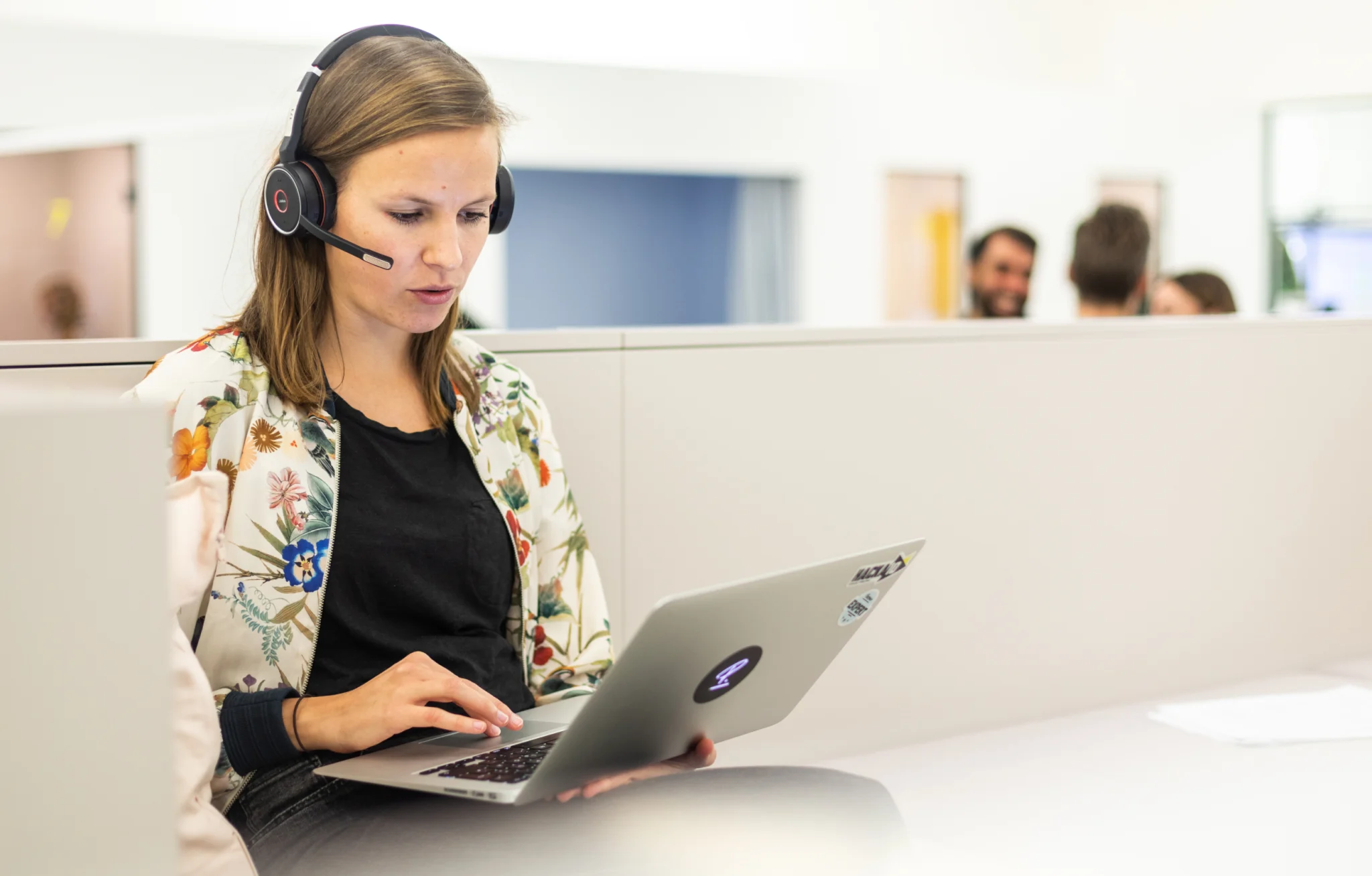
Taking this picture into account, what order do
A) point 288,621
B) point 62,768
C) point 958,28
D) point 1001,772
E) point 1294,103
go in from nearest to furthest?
1. point 62,768
2. point 288,621
3. point 1001,772
4. point 958,28
5. point 1294,103

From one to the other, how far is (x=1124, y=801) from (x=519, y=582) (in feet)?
2.23

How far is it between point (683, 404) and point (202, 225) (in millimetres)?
4459

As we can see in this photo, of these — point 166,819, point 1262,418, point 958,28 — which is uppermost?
point 958,28

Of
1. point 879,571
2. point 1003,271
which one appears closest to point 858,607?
point 879,571

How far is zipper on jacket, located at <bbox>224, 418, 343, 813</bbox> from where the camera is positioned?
1063 mm

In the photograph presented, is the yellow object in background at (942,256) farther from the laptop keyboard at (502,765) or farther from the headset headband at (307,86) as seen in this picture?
the laptop keyboard at (502,765)

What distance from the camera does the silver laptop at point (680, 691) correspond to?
0.88 meters

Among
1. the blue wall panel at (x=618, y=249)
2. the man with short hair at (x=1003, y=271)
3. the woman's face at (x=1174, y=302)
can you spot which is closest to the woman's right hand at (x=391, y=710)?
the woman's face at (x=1174, y=302)

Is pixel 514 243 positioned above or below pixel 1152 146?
below

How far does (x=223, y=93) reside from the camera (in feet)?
16.9

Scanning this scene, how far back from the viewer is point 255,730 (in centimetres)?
105

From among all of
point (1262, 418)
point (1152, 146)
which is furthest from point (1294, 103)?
point (1262, 418)

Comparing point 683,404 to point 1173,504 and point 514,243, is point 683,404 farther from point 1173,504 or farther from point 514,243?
point 514,243

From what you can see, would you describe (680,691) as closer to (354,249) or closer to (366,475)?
(366,475)
